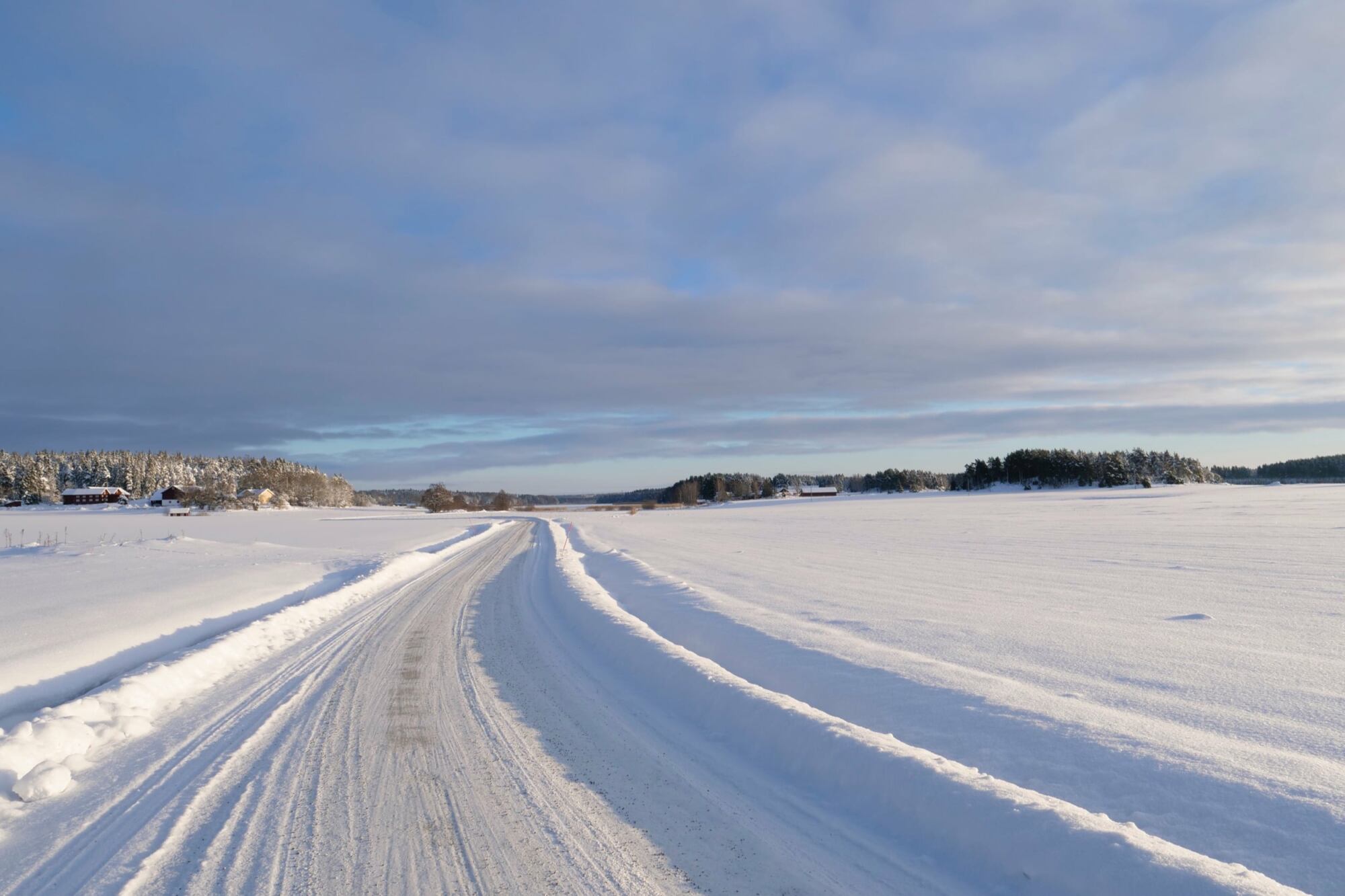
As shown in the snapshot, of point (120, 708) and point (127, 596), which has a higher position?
point (127, 596)

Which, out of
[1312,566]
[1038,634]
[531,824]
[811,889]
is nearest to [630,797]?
[531,824]

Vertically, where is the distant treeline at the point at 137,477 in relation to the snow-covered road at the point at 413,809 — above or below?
above

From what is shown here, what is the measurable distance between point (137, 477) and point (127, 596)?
5994 inches

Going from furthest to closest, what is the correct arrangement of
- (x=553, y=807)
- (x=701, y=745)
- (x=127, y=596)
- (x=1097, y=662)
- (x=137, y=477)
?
(x=137, y=477)
(x=127, y=596)
(x=1097, y=662)
(x=701, y=745)
(x=553, y=807)

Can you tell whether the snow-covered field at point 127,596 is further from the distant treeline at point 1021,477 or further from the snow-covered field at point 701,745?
the distant treeline at point 1021,477

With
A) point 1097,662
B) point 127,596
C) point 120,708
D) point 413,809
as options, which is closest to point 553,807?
point 413,809

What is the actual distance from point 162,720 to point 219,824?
299 centimetres

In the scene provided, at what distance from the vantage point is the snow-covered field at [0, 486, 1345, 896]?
12.3 feet

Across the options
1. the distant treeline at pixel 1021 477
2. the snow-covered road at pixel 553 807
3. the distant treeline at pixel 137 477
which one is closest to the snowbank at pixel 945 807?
the snow-covered road at pixel 553 807

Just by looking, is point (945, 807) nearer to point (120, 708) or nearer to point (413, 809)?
point (413, 809)

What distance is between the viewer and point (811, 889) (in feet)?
11.7

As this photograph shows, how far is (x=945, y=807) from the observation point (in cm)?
414

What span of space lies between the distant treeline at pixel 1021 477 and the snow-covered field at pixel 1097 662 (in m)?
83.3

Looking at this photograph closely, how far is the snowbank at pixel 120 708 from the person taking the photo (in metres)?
5.15
